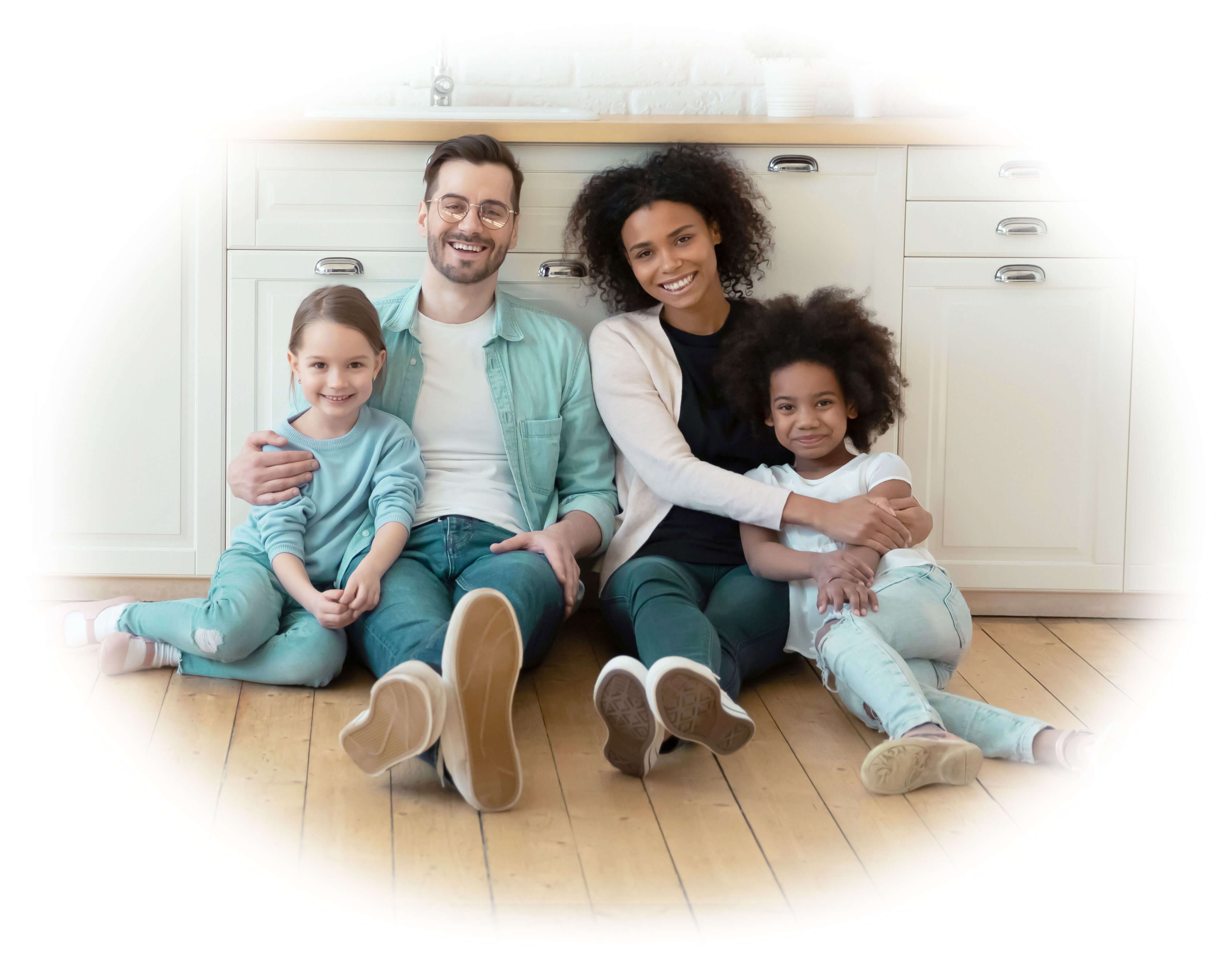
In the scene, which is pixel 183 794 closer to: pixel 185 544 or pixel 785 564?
pixel 185 544

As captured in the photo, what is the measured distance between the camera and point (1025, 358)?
7.40 ft

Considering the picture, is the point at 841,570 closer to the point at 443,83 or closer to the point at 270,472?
the point at 270,472

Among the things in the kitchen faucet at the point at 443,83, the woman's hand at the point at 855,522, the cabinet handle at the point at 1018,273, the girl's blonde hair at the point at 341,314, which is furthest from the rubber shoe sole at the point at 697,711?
the kitchen faucet at the point at 443,83

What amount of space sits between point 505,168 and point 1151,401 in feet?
4.28

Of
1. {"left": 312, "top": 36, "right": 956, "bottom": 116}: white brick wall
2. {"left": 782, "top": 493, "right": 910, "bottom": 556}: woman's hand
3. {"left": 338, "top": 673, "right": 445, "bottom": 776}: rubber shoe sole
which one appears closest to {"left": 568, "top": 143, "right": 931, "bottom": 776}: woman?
{"left": 782, "top": 493, "right": 910, "bottom": 556}: woman's hand

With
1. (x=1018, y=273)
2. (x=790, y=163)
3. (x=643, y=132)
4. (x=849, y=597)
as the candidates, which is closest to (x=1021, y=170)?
(x=1018, y=273)

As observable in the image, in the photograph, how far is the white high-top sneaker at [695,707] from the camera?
4.93 feet

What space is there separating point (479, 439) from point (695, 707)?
75cm

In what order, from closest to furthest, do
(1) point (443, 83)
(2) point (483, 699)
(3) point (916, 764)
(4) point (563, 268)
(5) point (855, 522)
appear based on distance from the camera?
(2) point (483, 699), (3) point (916, 764), (5) point (855, 522), (4) point (563, 268), (1) point (443, 83)

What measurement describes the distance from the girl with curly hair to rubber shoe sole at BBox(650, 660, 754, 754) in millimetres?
187

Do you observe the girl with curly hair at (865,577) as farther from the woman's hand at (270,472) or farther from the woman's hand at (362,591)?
the woman's hand at (270,472)

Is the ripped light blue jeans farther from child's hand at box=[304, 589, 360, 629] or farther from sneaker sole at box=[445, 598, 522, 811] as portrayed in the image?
child's hand at box=[304, 589, 360, 629]

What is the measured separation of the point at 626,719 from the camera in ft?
5.06

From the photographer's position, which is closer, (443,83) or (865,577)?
(865,577)
